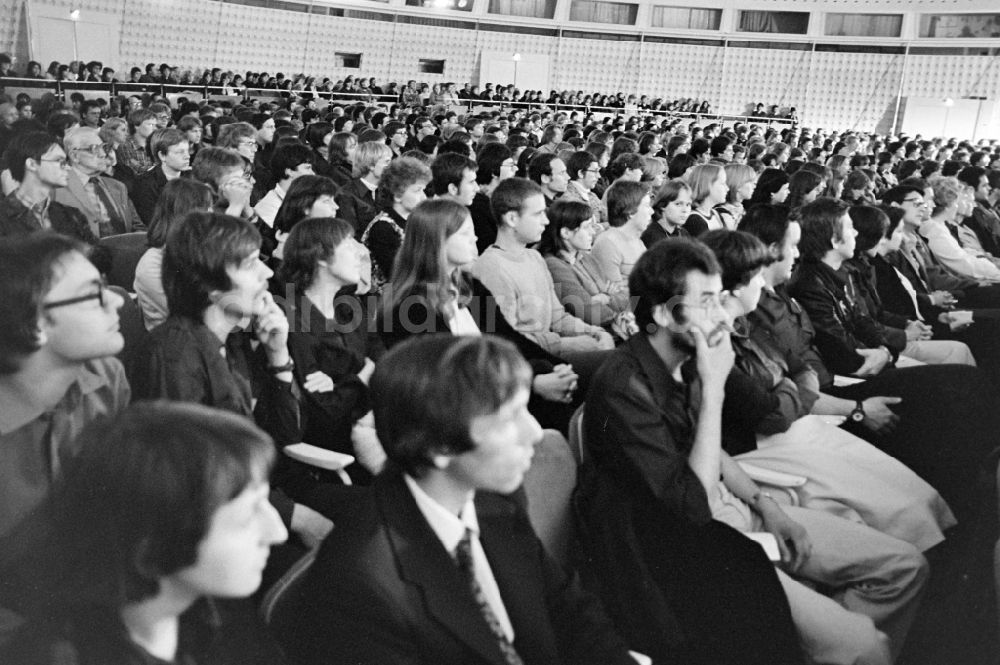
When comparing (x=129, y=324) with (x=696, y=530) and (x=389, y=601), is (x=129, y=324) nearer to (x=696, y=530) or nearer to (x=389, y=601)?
(x=389, y=601)

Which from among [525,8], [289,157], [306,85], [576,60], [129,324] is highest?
[525,8]

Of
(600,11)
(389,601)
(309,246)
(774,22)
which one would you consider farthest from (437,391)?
(774,22)

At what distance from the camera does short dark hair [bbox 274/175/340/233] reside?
3787 millimetres

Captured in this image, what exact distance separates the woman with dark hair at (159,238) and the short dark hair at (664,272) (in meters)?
1.78

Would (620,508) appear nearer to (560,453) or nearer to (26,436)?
(560,453)

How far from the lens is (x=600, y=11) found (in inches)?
914

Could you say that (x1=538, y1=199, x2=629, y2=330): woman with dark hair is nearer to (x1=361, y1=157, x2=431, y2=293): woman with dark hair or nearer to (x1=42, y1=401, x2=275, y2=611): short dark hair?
(x1=361, y1=157, x2=431, y2=293): woman with dark hair

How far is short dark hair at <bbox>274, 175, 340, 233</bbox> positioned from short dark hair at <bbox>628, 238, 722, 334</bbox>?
196cm

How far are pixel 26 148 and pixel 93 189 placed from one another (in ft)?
4.81

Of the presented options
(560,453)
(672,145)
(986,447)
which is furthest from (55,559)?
(672,145)

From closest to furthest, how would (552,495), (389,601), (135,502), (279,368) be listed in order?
(135,502) < (389,601) < (552,495) < (279,368)

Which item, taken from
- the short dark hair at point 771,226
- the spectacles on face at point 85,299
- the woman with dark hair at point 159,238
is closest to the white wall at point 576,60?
the woman with dark hair at point 159,238

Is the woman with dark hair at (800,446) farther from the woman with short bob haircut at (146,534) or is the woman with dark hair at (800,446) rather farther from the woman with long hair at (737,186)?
the woman with long hair at (737,186)

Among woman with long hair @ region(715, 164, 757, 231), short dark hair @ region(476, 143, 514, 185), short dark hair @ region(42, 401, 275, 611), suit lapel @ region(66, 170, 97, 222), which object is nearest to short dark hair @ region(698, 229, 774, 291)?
short dark hair @ region(42, 401, 275, 611)
